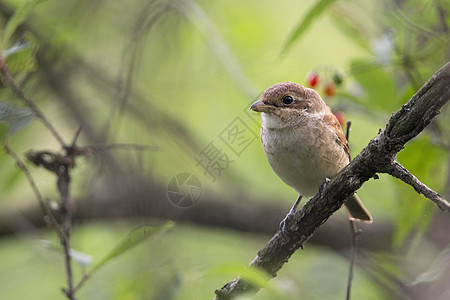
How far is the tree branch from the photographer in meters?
1.89

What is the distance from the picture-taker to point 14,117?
2.63 metres

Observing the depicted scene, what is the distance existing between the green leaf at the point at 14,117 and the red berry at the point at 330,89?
2.01 metres

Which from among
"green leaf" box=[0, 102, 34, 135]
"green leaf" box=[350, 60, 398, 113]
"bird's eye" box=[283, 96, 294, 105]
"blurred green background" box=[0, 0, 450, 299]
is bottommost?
"blurred green background" box=[0, 0, 450, 299]

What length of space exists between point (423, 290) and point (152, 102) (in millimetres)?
3151

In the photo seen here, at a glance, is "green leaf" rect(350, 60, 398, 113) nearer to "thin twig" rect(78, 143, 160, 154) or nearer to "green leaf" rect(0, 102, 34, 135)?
"thin twig" rect(78, 143, 160, 154)

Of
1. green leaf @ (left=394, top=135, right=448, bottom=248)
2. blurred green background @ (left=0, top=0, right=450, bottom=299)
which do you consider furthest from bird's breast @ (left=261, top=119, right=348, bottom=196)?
blurred green background @ (left=0, top=0, right=450, bottom=299)

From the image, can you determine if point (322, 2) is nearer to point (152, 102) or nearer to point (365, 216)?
point (365, 216)

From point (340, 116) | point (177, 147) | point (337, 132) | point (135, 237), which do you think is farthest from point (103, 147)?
point (177, 147)

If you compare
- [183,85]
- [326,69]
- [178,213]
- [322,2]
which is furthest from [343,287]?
[322,2]

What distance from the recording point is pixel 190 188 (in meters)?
4.09

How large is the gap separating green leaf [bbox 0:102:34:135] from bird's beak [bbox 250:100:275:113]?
1.22 meters

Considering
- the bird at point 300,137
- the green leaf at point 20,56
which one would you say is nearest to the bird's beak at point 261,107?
the bird at point 300,137

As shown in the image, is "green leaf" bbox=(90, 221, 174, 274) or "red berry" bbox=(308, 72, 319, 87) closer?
"green leaf" bbox=(90, 221, 174, 274)

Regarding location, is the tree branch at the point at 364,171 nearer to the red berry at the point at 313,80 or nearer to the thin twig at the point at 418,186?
the thin twig at the point at 418,186
